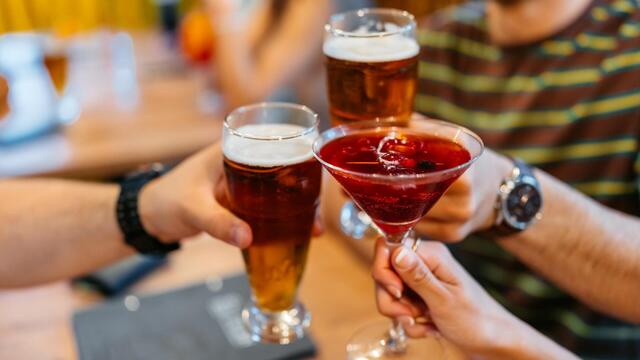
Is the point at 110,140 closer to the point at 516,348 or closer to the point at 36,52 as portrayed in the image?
the point at 36,52

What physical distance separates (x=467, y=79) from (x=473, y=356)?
806mm

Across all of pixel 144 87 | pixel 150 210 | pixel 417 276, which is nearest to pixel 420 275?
pixel 417 276

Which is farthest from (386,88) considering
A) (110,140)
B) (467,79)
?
(110,140)

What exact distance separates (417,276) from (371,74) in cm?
32

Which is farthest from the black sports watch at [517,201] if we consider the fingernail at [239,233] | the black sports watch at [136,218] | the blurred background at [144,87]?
the blurred background at [144,87]

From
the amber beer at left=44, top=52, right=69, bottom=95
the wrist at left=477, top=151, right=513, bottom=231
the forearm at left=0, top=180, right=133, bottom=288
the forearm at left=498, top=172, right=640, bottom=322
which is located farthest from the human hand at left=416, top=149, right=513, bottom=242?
the amber beer at left=44, top=52, right=69, bottom=95

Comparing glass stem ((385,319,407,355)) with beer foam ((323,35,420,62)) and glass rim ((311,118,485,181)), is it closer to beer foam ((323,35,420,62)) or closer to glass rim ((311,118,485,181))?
glass rim ((311,118,485,181))

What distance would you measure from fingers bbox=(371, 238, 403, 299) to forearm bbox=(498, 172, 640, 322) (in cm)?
40

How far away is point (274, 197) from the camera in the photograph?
0.91 metres

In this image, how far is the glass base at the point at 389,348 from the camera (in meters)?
1.02

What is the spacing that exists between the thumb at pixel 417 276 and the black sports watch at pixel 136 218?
0.47 metres

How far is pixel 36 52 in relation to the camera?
2.58 m

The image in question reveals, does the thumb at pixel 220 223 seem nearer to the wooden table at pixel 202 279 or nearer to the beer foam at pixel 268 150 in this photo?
the beer foam at pixel 268 150

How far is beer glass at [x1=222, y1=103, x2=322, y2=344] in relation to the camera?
0.91 metres
